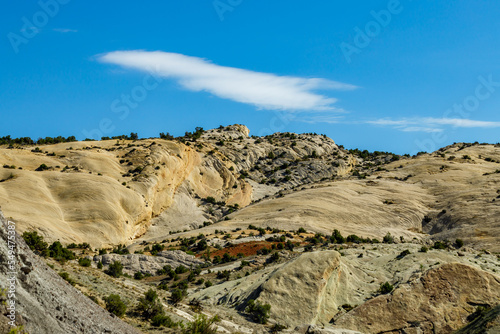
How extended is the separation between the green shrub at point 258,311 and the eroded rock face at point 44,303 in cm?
1311

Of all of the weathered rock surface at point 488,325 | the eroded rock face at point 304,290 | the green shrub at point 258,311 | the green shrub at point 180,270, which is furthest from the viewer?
the green shrub at point 180,270

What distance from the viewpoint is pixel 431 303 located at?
30609 mm

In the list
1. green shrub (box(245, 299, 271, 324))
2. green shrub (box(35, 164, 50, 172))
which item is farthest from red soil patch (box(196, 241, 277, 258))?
green shrub (box(35, 164, 50, 172))

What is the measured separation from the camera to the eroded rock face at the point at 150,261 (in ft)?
157

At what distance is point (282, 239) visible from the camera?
6094 centimetres

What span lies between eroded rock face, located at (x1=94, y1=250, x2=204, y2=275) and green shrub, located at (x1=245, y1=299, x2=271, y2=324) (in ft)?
66.0

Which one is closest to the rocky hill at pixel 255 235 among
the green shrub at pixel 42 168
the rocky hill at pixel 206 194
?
the rocky hill at pixel 206 194

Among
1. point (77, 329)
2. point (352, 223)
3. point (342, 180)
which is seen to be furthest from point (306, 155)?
point (77, 329)

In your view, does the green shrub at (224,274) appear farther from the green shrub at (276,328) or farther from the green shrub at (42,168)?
the green shrub at (42,168)

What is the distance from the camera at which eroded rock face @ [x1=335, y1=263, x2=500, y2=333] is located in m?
29.3

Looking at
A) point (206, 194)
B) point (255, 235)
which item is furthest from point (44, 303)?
point (206, 194)

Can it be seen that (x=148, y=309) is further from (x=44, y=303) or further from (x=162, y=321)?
(x=44, y=303)

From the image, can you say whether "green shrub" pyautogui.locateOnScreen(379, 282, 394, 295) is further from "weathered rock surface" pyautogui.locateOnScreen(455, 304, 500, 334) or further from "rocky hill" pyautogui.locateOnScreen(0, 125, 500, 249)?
"rocky hill" pyautogui.locateOnScreen(0, 125, 500, 249)

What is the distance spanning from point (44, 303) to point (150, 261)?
3613cm
